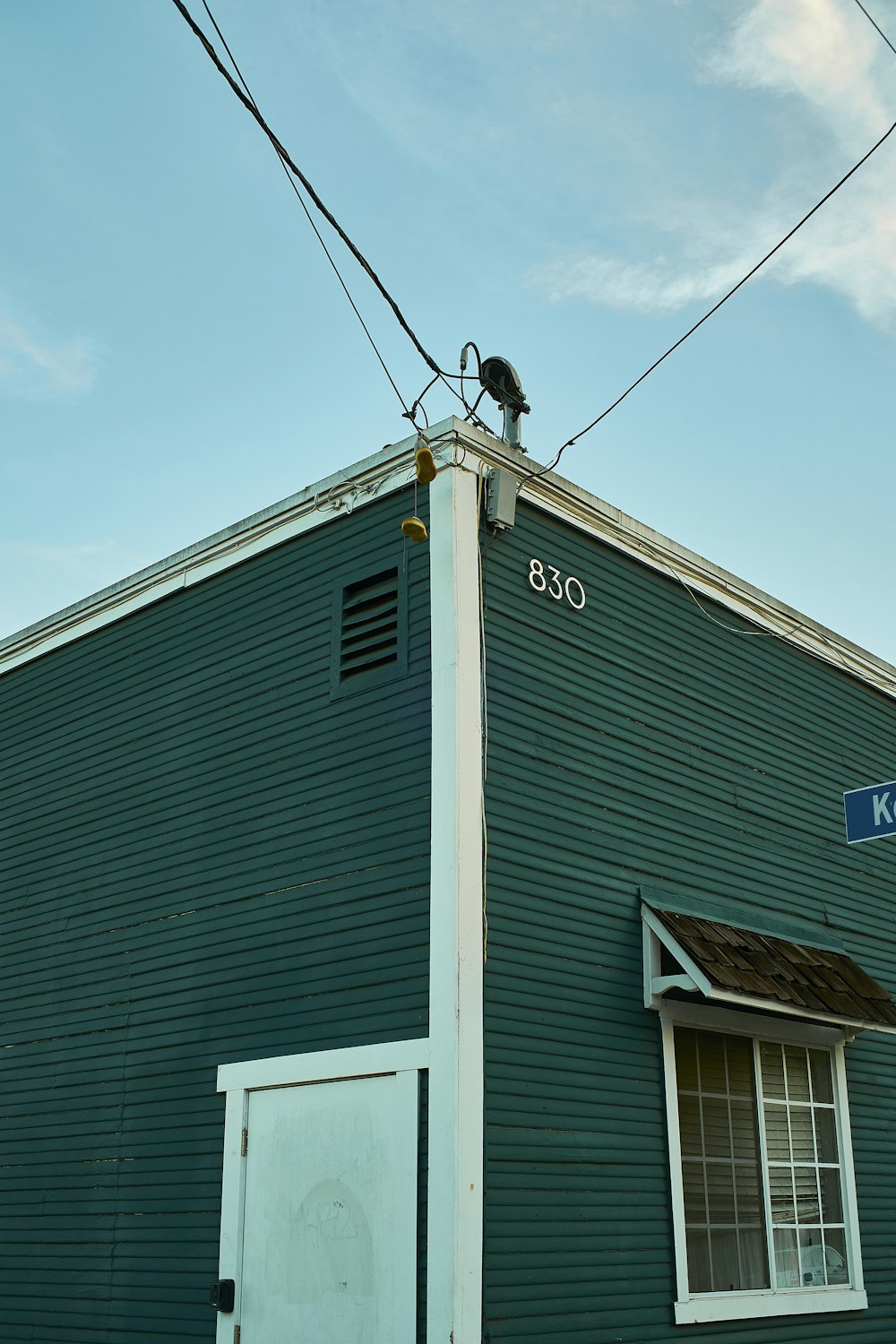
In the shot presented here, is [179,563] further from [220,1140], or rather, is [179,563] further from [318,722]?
[220,1140]

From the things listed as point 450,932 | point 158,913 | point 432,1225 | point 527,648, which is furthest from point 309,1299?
point 527,648

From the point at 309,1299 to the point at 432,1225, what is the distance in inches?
44.4

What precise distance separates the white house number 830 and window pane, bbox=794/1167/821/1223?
423 cm

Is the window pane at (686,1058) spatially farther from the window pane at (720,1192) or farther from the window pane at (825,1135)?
the window pane at (825,1135)

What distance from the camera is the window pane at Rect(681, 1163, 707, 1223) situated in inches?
333

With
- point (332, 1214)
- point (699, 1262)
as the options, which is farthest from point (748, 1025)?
point (332, 1214)

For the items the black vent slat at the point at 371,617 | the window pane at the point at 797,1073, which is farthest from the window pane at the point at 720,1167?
the black vent slat at the point at 371,617

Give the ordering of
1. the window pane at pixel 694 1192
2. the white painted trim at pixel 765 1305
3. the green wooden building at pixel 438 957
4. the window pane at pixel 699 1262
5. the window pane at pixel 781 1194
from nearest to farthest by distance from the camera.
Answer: the green wooden building at pixel 438 957
the white painted trim at pixel 765 1305
the window pane at pixel 699 1262
the window pane at pixel 694 1192
the window pane at pixel 781 1194

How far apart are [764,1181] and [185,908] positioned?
169 inches

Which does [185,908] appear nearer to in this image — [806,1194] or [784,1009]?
[784,1009]

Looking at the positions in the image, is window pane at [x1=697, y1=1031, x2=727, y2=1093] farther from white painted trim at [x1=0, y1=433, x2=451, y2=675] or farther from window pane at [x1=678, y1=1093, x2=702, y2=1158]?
white painted trim at [x1=0, y1=433, x2=451, y2=675]

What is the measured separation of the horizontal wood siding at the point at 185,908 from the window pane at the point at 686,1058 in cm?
224

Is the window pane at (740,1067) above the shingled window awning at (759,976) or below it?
below

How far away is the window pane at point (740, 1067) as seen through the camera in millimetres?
9203
